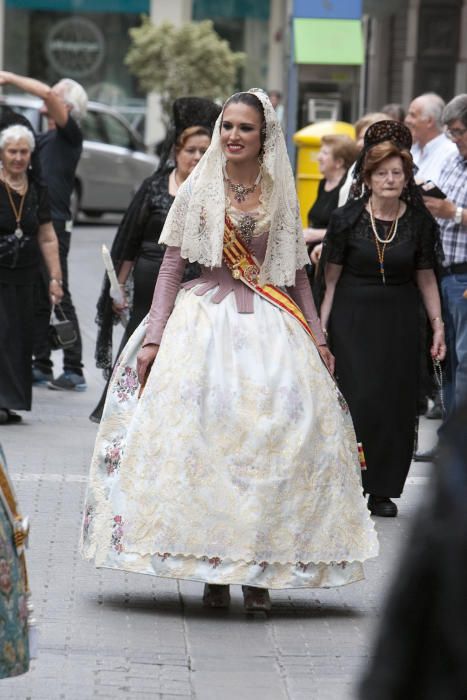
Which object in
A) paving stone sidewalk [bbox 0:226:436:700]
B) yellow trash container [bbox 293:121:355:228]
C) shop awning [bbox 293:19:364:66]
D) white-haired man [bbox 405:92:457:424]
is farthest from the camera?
shop awning [bbox 293:19:364:66]

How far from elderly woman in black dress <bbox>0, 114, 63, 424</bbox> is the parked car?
603 inches

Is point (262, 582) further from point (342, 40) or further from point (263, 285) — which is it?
point (342, 40)

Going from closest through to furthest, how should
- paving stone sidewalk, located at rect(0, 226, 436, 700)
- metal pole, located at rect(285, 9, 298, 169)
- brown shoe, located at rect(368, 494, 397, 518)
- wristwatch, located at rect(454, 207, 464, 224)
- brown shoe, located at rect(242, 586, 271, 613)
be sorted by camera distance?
paving stone sidewalk, located at rect(0, 226, 436, 700), brown shoe, located at rect(242, 586, 271, 613), brown shoe, located at rect(368, 494, 397, 518), wristwatch, located at rect(454, 207, 464, 224), metal pole, located at rect(285, 9, 298, 169)

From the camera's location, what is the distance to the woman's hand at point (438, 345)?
7.81 meters

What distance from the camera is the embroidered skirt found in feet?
17.9

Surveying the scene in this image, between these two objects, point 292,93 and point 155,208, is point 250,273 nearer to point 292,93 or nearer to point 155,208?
point 155,208

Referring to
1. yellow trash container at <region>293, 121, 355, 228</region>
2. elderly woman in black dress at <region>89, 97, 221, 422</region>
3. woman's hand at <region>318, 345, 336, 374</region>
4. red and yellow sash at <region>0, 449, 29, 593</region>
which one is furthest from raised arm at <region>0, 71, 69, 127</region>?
red and yellow sash at <region>0, 449, 29, 593</region>

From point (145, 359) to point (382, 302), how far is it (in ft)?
7.28

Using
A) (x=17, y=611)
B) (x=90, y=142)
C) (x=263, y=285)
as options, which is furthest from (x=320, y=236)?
(x=90, y=142)

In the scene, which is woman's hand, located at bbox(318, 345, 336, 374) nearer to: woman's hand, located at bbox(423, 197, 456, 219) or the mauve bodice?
the mauve bodice

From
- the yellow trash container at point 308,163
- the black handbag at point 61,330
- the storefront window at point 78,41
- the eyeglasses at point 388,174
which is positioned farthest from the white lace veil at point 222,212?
the storefront window at point 78,41

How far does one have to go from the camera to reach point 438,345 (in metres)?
7.84

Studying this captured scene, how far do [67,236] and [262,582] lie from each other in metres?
6.56

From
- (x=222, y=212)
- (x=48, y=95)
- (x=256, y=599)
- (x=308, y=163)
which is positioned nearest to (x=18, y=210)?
(x=48, y=95)
